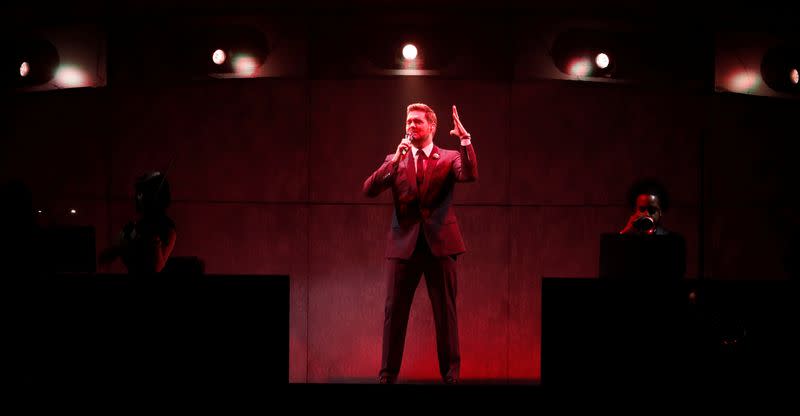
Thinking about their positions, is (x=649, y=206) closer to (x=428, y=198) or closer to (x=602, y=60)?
(x=602, y=60)

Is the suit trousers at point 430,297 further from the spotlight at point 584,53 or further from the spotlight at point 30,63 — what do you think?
the spotlight at point 30,63

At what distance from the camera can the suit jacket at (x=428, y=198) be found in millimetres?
4047

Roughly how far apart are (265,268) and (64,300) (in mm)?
3242

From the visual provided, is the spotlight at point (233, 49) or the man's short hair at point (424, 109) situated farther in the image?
the spotlight at point (233, 49)

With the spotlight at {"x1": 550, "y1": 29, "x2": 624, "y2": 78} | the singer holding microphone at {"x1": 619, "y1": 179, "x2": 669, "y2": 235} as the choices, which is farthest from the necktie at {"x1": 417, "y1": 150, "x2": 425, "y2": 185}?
the spotlight at {"x1": 550, "y1": 29, "x2": 624, "y2": 78}

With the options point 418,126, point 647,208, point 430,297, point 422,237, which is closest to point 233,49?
point 418,126

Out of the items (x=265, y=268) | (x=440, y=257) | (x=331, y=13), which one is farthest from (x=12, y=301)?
(x=331, y=13)

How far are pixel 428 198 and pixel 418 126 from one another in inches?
17.2

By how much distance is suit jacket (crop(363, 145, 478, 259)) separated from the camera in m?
4.05

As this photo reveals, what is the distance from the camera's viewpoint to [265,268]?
5.33 metres

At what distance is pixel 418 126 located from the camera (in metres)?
4.15

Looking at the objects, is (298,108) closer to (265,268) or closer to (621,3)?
(265,268)

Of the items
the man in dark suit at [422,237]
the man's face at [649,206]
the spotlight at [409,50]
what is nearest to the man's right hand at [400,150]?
the man in dark suit at [422,237]

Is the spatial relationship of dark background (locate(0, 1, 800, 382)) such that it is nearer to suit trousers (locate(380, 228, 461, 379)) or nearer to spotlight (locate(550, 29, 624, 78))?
spotlight (locate(550, 29, 624, 78))
